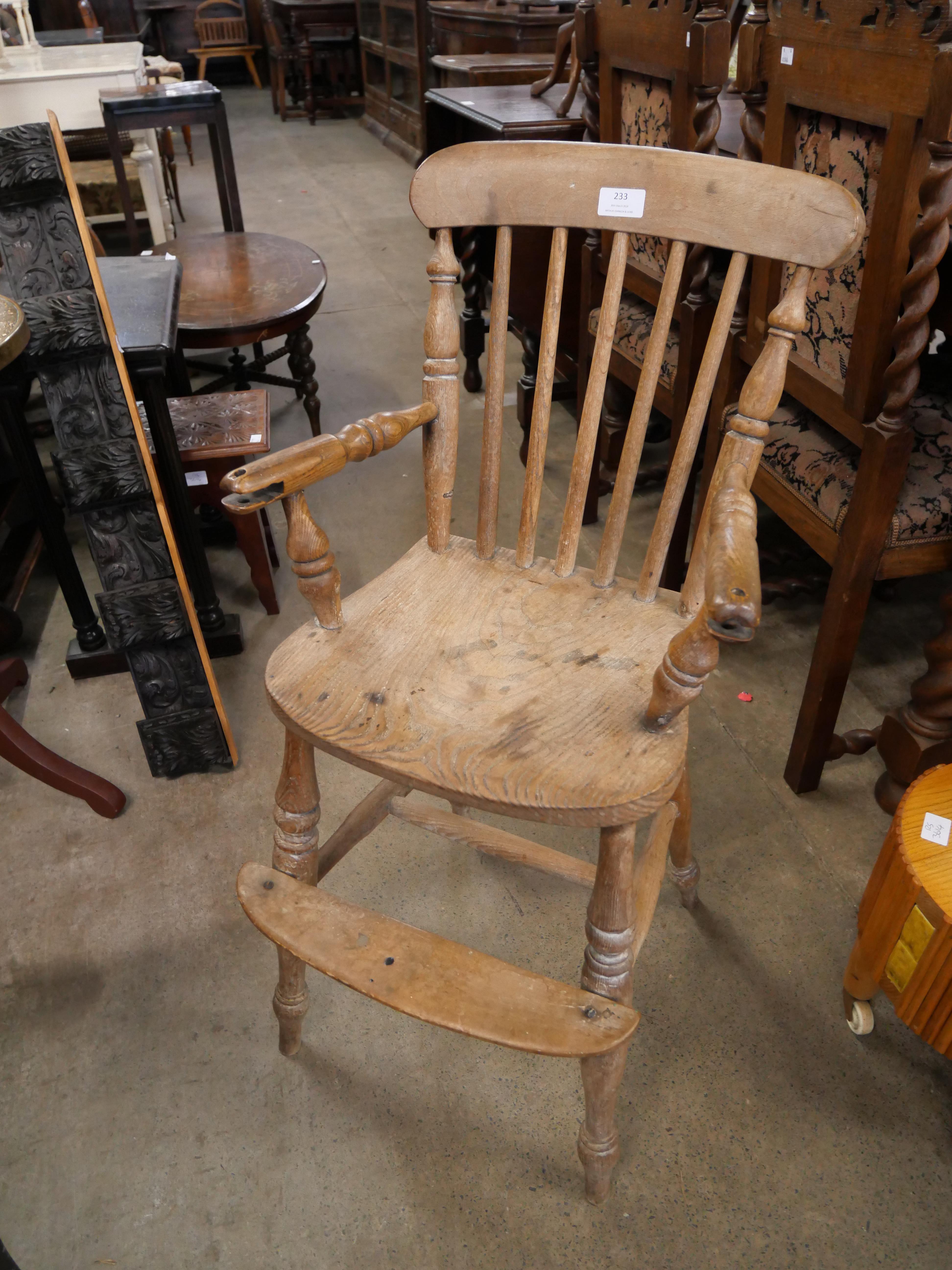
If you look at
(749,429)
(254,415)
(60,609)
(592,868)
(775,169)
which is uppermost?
(775,169)

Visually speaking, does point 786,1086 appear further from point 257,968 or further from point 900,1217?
point 257,968

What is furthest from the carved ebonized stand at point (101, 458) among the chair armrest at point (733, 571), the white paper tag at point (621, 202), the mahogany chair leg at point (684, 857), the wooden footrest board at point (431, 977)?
the chair armrest at point (733, 571)

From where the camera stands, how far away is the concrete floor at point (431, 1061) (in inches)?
41.3

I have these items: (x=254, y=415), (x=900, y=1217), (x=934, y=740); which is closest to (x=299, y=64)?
(x=254, y=415)

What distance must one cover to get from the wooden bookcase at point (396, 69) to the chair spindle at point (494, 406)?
4.52m

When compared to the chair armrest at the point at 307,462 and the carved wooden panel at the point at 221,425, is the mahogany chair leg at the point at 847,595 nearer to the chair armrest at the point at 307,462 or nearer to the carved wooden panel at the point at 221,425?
the chair armrest at the point at 307,462

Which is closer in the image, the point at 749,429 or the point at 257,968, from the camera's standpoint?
the point at 749,429

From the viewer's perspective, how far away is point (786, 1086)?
3.85ft

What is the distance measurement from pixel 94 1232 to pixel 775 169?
1435mm

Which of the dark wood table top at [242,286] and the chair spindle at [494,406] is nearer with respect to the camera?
the chair spindle at [494,406]

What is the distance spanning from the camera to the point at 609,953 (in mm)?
938

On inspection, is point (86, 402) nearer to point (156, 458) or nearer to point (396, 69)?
point (156, 458)


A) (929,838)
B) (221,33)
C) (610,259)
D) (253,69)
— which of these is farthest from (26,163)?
(253,69)

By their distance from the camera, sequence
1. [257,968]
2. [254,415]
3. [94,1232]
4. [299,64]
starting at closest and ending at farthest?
1. [94,1232]
2. [257,968]
3. [254,415]
4. [299,64]
